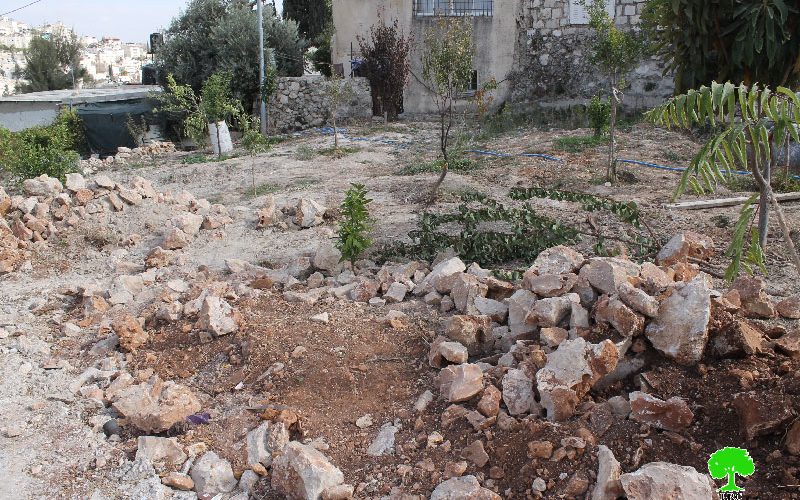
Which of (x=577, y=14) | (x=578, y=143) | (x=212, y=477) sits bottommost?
(x=212, y=477)

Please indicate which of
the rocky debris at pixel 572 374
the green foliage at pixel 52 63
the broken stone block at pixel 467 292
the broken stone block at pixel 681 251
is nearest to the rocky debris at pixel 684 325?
the rocky debris at pixel 572 374

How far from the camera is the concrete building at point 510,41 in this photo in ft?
59.8

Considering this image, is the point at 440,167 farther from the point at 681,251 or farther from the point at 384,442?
the point at 384,442

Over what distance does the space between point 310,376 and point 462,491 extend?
153 cm

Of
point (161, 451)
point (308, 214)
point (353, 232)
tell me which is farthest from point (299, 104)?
point (161, 451)

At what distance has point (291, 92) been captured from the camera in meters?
17.8

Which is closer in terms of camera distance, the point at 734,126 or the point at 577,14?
the point at 734,126

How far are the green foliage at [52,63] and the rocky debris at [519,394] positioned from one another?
3373 cm

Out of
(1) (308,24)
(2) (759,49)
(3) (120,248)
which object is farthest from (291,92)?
(2) (759,49)

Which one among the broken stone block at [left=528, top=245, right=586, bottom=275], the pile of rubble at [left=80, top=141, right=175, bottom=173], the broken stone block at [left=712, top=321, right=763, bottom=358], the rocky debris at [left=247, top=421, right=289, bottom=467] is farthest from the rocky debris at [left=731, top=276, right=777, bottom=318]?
the pile of rubble at [left=80, top=141, right=175, bottom=173]

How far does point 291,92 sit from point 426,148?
569 centimetres

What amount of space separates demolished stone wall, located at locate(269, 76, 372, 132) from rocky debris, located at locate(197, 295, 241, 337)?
1321 centimetres

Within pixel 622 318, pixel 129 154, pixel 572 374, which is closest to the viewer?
pixel 572 374

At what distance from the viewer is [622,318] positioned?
12.5 feet
